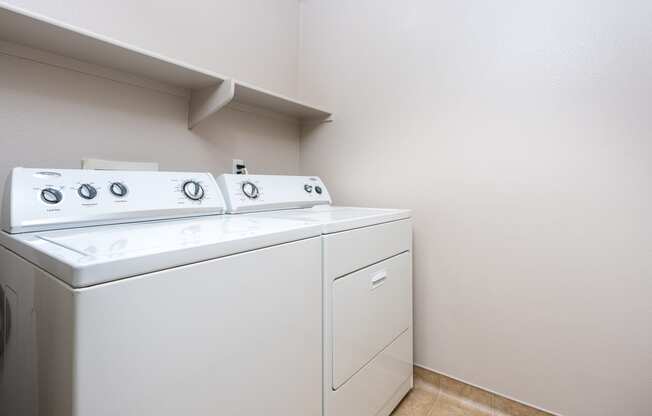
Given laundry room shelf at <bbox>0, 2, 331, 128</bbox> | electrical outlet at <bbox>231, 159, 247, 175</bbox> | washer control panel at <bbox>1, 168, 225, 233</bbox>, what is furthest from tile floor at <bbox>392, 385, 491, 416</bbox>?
laundry room shelf at <bbox>0, 2, 331, 128</bbox>

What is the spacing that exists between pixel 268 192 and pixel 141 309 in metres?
0.92

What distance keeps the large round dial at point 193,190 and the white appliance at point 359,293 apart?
0.37 ft

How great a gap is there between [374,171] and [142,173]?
3.72ft

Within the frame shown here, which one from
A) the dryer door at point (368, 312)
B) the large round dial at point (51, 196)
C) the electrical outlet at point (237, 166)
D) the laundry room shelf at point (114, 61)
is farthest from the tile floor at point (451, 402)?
the laundry room shelf at point (114, 61)

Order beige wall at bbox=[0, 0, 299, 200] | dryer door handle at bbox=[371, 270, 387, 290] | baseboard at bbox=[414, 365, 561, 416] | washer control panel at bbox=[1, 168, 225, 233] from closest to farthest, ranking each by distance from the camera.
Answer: washer control panel at bbox=[1, 168, 225, 233]
beige wall at bbox=[0, 0, 299, 200]
dryer door handle at bbox=[371, 270, 387, 290]
baseboard at bbox=[414, 365, 561, 416]

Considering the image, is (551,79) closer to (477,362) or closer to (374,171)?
(374,171)

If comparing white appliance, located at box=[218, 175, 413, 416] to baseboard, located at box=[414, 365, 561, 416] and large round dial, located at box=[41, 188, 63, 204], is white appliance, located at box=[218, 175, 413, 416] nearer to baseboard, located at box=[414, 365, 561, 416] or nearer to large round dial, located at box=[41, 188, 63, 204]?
baseboard, located at box=[414, 365, 561, 416]

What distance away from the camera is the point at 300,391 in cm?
83

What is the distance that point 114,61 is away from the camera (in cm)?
113

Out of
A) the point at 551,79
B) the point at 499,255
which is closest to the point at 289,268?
the point at 499,255

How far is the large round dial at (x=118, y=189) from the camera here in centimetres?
94

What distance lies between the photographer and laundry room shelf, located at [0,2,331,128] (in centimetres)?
91

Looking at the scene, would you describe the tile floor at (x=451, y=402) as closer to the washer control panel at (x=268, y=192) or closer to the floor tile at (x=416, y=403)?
the floor tile at (x=416, y=403)

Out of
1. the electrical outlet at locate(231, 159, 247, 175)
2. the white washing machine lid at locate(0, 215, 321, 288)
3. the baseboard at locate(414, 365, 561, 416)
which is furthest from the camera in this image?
the electrical outlet at locate(231, 159, 247, 175)
